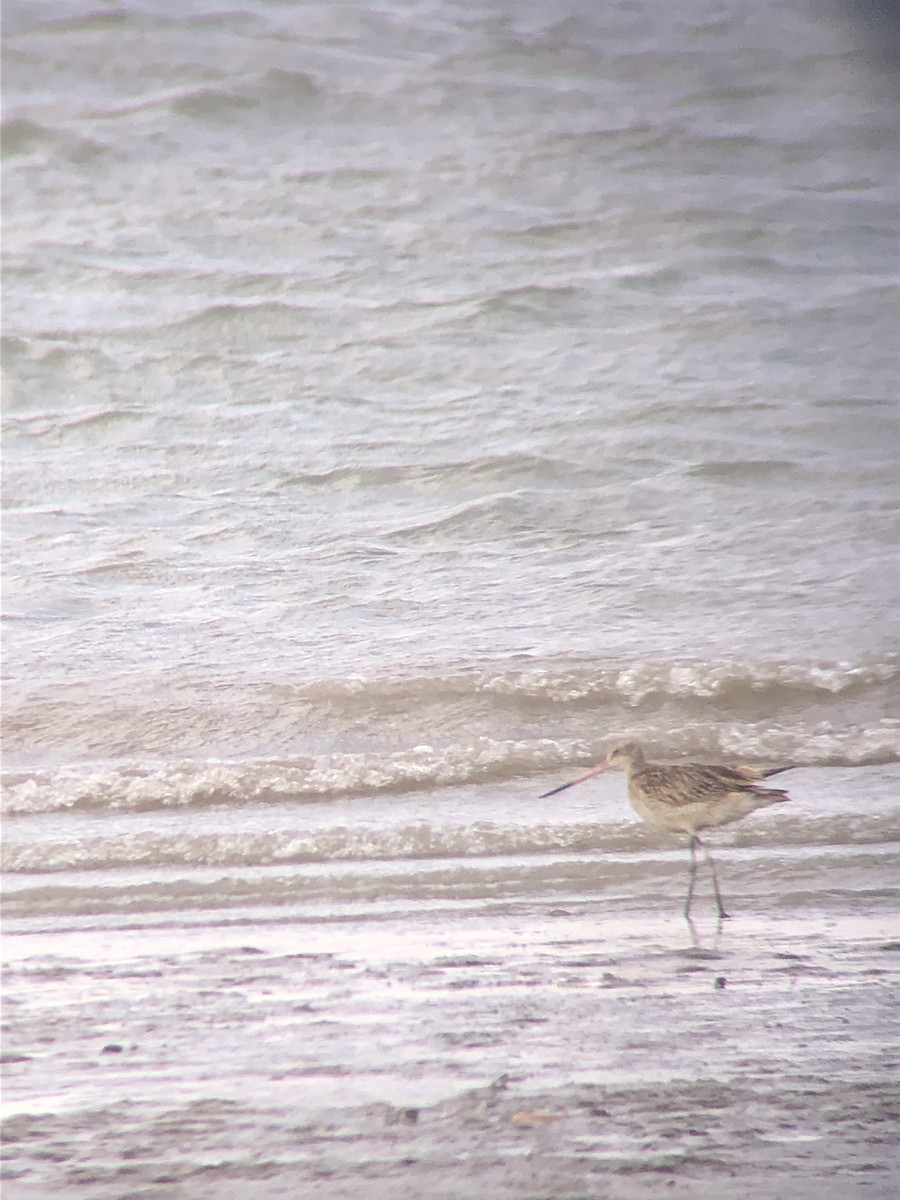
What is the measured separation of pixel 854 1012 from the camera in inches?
68.3

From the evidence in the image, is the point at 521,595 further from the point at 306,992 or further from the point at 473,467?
the point at 306,992

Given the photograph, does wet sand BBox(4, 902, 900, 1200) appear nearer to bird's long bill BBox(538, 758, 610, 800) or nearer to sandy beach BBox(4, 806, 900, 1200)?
sandy beach BBox(4, 806, 900, 1200)

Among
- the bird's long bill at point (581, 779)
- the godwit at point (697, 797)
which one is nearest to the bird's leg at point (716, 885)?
the godwit at point (697, 797)

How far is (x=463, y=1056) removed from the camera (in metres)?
1.59

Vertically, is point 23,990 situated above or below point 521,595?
below

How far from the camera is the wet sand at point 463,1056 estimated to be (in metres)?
1.41

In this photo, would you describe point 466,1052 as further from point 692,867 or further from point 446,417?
point 446,417

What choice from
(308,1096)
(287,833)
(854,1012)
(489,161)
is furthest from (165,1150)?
(489,161)

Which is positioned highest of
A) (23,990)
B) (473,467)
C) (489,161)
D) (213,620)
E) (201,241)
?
(489,161)

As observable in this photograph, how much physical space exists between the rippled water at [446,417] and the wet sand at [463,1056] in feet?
1.05

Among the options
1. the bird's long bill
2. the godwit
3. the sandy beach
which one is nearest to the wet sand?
the sandy beach

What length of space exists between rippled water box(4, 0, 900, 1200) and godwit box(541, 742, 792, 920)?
5.1 inches

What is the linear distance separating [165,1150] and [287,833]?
0.75m

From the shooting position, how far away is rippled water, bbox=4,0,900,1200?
236 centimetres
